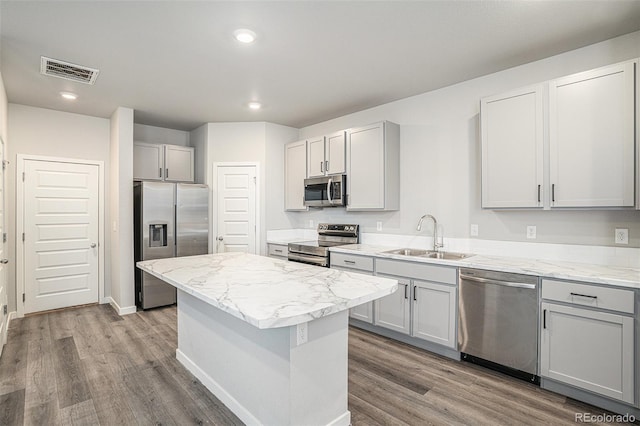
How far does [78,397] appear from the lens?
2.37m

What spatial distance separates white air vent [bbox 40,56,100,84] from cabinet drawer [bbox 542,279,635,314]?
14.0ft

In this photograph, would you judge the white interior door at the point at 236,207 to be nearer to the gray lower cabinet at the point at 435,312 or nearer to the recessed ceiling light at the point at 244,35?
the recessed ceiling light at the point at 244,35

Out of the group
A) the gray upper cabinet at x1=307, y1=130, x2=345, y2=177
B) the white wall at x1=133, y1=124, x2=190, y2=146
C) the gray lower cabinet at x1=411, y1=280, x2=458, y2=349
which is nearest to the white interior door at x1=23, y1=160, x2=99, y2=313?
the white wall at x1=133, y1=124, x2=190, y2=146

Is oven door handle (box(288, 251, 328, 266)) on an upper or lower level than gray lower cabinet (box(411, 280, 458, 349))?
upper

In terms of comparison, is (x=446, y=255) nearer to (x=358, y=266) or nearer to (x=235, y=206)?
(x=358, y=266)

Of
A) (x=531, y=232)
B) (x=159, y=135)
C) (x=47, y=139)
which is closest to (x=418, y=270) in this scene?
(x=531, y=232)

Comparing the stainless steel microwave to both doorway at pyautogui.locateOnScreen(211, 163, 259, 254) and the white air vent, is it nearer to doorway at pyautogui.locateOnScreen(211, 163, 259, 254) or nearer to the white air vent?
doorway at pyautogui.locateOnScreen(211, 163, 259, 254)

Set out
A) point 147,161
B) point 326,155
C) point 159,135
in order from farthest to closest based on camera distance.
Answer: point 159,135 → point 147,161 → point 326,155

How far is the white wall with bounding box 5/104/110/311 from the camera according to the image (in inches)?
161

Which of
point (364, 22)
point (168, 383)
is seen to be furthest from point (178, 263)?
point (364, 22)

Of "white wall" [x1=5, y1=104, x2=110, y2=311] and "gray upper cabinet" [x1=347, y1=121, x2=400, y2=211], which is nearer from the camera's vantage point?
"gray upper cabinet" [x1=347, y1=121, x2=400, y2=211]

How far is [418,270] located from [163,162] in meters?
4.03

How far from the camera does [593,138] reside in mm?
2408

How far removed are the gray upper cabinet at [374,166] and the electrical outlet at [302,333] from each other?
2.31 metres
